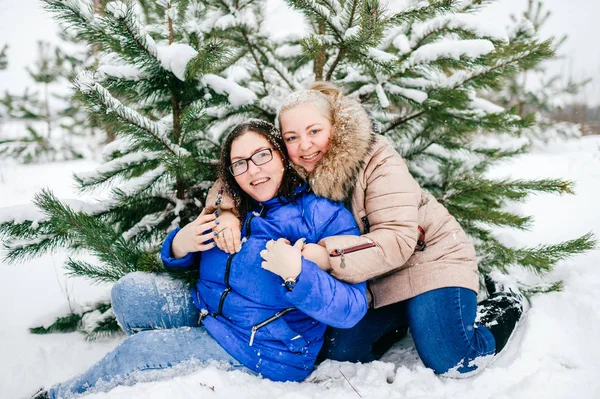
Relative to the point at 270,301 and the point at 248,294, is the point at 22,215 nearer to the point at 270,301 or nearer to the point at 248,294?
the point at 248,294

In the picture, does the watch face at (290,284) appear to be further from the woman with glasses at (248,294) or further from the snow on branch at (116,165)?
the snow on branch at (116,165)

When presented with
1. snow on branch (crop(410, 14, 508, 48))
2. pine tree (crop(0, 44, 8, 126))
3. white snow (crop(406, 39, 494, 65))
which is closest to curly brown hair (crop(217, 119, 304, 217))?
white snow (crop(406, 39, 494, 65))

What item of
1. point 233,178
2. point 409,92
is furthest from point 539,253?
point 233,178

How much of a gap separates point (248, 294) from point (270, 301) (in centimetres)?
12

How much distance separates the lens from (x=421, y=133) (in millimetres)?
2613

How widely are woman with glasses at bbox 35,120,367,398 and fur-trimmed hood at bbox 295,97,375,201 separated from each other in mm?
82

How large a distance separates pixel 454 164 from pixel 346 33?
4.40ft

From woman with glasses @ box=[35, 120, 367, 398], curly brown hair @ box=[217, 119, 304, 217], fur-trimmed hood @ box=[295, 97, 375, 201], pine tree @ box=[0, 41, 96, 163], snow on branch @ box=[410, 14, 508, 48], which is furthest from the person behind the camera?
pine tree @ box=[0, 41, 96, 163]

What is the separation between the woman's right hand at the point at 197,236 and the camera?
176 cm

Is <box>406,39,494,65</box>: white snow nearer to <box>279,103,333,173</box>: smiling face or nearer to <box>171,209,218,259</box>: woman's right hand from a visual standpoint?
<box>279,103,333,173</box>: smiling face

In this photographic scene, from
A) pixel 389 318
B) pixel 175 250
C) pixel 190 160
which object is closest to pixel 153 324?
pixel 175 250

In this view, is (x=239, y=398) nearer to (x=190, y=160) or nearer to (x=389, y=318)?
(x=389, y=318)

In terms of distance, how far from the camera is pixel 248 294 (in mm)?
1700

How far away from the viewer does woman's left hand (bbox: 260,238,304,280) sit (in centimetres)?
146
